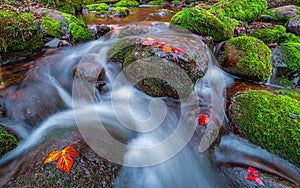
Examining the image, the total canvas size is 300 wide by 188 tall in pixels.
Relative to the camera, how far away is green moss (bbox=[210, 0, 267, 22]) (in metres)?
7.76

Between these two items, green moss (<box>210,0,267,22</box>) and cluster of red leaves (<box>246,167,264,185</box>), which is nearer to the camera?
cluster of red leaves (<box>246,167,264,185</box>)

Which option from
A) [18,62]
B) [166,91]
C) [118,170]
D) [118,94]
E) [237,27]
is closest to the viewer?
[118,170]

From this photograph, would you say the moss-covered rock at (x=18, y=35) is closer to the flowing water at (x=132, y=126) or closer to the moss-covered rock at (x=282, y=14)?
the flowing water at (x=132, y=126)

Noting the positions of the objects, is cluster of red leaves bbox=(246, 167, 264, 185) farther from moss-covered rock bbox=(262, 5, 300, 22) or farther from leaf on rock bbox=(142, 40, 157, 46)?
moss-covered rock bbox=(262, 5, 300, 22)

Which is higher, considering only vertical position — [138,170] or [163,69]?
[163,69]

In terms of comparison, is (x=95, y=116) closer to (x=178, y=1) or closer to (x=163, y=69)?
(x=163, y=69)

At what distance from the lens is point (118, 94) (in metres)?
4.36

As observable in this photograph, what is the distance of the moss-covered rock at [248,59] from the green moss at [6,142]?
476 cm

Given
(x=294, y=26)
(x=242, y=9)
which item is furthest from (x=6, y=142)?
(x=242, y=9)

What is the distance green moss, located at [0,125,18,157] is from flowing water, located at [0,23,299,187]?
0.07 meters

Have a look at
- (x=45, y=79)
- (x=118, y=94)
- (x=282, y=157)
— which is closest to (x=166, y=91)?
(x=118, y=94)

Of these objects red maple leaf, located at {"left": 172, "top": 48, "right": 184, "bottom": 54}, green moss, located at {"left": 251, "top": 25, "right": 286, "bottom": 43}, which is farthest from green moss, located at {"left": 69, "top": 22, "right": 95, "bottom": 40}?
green moss, located at {"left": 251, "top": 25, "right": 286, "bottom": 43}

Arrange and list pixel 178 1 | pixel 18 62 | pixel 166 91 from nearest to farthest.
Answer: pixel 166 91, pixel 18 62, pixel 178 1

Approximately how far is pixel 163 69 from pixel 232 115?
1.55 meters
